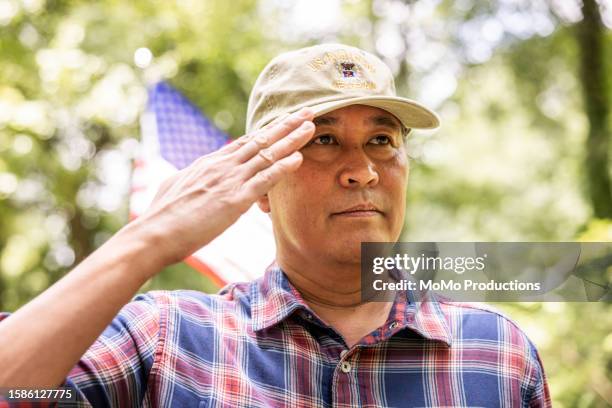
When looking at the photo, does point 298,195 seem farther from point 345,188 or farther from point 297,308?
point 297,308

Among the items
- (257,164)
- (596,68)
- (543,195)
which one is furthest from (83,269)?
(543,195)

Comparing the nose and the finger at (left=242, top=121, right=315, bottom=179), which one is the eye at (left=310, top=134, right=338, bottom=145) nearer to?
the nose

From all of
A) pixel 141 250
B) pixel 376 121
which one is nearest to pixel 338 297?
pixel 376 121

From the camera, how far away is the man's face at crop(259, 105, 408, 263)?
81.2 inches

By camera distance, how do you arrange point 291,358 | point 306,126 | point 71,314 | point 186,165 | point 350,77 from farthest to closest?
point 186,165
point 350,77
point 291,358
point 306,126
point 71,314

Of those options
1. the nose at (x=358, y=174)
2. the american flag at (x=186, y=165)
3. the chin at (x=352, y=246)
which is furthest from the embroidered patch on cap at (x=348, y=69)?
the american flag at (x=186, y=165)

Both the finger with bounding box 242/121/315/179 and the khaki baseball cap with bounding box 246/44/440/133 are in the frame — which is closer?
the finger with bounding box 242/121/315/179

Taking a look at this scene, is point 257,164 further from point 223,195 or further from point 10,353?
point 10,353

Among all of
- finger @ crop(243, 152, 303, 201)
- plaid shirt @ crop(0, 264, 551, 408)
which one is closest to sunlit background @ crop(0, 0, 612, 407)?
plaid shirt @ crop(0, 264, 551, 408)

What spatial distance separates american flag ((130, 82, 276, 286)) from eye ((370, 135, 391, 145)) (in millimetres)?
1252

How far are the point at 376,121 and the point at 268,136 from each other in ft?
1.76

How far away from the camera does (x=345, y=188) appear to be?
2.07m

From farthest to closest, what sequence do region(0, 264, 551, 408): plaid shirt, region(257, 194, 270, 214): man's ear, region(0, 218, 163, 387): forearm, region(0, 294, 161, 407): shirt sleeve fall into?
region(257, 194, 270, 214): man's ear
region(0, 264, 551, 408): plaid shirt
region(0, 294, 161, 407): shirt sleeve
region(0, 218, 163, 387): forearm

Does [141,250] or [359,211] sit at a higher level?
[359,211]
